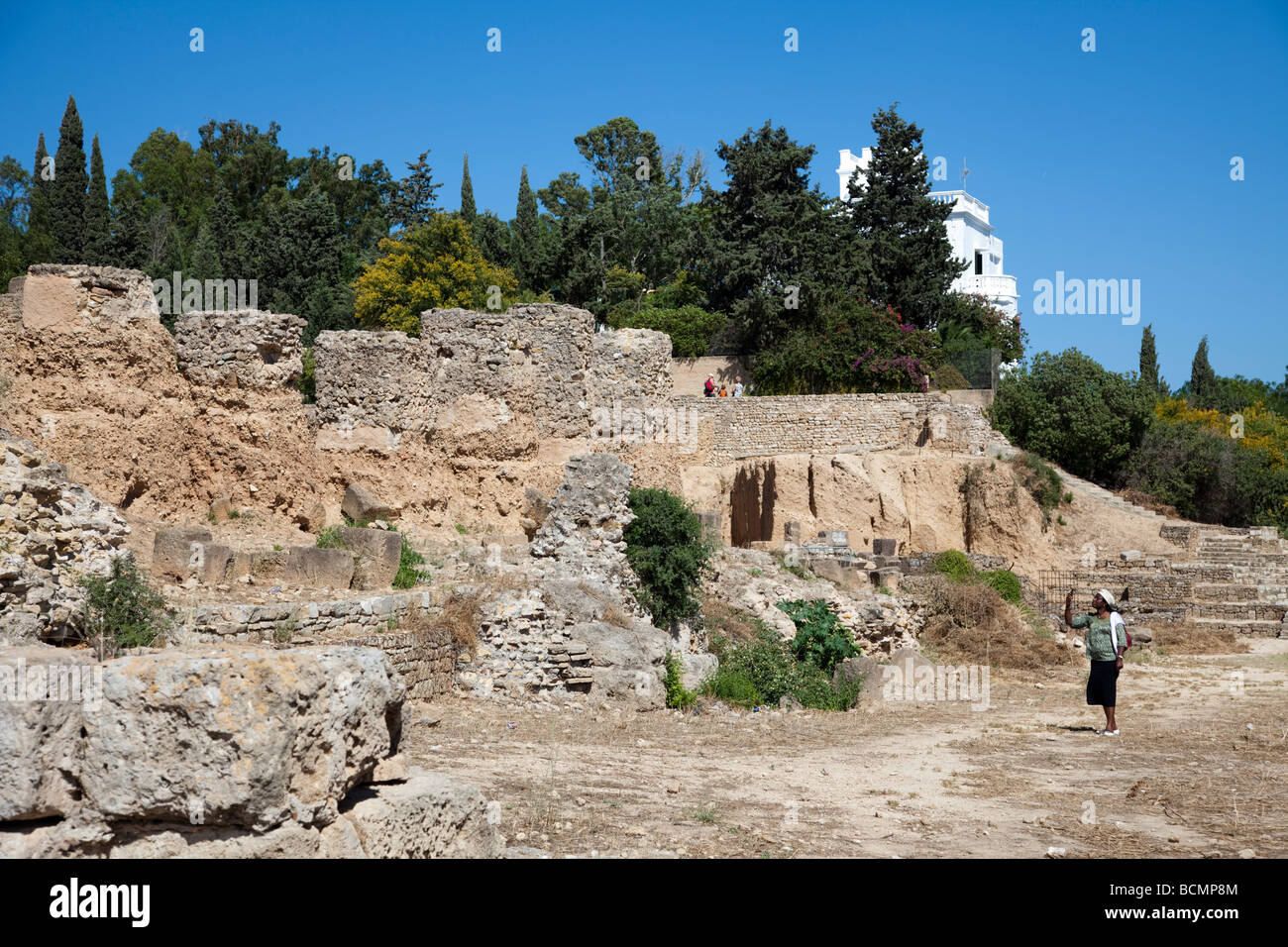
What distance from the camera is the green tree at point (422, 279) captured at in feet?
111

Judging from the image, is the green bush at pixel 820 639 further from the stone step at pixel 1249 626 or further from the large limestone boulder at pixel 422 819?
the large limestone boulder at pixel 422 819

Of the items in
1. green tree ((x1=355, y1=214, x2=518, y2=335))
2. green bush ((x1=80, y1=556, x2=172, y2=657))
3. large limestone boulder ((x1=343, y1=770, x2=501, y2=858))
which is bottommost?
large limestone boulder ((x1=343, y1=770, x2=501, y2=858))

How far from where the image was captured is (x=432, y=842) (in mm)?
4750

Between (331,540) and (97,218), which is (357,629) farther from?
(97,218)

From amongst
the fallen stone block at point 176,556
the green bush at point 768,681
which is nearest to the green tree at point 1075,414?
the green bush at point 768,681

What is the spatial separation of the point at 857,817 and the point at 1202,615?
17.1 metres

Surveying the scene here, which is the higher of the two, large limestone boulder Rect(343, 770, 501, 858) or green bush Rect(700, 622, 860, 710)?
large limestone boulder Rect(343, 770, 501, 858)

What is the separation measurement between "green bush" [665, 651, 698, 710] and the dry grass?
635cm

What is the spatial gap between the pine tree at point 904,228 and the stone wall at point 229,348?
23.5 meters

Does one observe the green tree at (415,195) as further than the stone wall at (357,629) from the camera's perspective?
Yes

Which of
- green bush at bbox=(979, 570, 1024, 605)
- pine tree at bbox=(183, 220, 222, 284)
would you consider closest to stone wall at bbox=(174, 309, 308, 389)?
green bush at bbox=(979, 570, 1024, 605)

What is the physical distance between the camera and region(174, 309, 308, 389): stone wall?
47.0ft

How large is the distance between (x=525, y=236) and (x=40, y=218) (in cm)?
1877

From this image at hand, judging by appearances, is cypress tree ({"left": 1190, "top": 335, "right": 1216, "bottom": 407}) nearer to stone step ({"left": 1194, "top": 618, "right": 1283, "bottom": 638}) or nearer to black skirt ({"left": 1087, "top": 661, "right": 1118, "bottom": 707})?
stone step ({"left": 1194, "top": 618, "right": 1283, "bottom": 638})
